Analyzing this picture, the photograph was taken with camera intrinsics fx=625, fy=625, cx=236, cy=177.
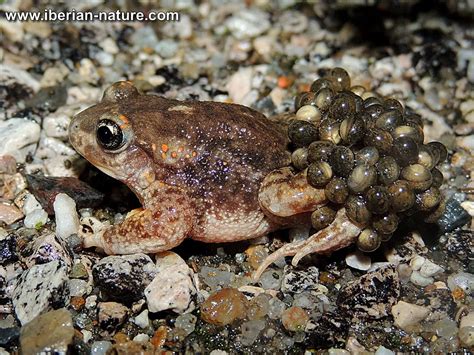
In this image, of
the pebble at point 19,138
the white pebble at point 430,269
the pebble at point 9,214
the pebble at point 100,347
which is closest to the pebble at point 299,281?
the white pebble at point 430,269

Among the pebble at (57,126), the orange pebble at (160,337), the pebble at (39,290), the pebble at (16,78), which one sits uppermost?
the pebble at (16,78)

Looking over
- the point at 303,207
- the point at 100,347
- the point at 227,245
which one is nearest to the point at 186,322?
the point at 100,347

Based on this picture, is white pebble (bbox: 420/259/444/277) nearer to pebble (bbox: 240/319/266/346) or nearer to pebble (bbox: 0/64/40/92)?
pebble (bbox: 240/319/266/346)

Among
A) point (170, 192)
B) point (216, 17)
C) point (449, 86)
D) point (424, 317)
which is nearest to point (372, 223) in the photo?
point (424, 317)

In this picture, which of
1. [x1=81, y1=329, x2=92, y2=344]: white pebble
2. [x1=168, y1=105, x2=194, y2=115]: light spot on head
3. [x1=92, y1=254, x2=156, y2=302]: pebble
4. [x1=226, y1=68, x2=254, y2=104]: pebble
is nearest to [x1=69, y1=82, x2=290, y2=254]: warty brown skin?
[x1=168, y1=105, x2=194, y2=115]: light spot on head

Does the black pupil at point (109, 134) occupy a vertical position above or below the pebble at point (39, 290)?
above

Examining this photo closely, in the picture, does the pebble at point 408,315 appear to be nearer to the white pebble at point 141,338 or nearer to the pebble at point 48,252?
the white pebble at point 141,338

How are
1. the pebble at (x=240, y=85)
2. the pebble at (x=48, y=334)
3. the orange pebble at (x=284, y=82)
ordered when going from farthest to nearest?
1. the orange pebble at (x=284, y=82)
2. the pebble at (x=240, y=85)
3. the pebble at (x=48, y=334)
